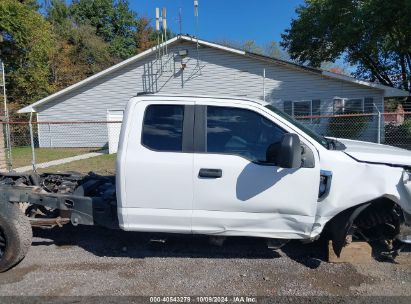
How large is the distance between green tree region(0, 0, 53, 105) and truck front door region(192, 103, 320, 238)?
2649cm

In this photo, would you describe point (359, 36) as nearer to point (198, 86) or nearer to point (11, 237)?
point (198, 86)

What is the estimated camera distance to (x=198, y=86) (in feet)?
68.2

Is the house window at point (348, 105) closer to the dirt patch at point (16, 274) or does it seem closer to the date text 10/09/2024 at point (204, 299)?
the date text 10/09/2024 at point (204, 299)

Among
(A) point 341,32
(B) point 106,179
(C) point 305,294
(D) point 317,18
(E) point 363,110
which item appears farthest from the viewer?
(D) point 317,18

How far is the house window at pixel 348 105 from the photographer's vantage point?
738 inches

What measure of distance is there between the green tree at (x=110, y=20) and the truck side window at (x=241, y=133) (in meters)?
42.9

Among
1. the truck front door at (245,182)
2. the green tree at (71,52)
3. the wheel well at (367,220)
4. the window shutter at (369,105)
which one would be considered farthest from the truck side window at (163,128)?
the green tree at (71,52)

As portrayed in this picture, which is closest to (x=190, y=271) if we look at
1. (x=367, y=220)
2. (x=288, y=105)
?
(x=367, y=220)

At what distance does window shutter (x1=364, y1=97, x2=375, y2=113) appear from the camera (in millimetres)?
18625

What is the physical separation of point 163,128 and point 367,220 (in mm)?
2478

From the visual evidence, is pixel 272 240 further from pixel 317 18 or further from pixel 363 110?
pixel 317 18

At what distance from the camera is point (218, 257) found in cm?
446

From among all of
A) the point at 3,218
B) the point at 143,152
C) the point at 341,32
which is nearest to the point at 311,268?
the point at 143,152

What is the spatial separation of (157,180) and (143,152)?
328 millimetres
